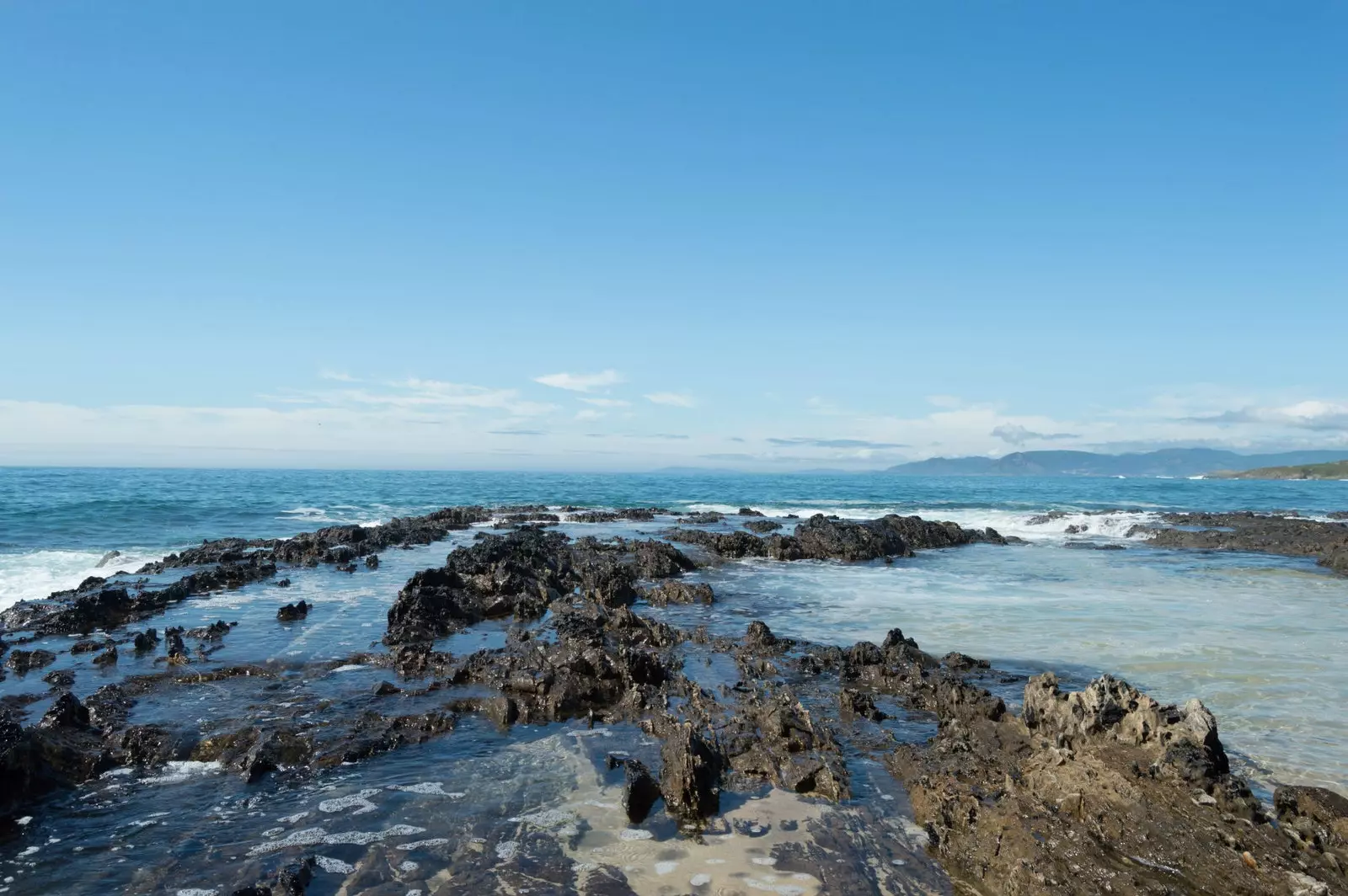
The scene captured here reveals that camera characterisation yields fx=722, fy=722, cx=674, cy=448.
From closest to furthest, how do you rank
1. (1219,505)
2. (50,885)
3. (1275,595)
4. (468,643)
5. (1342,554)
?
(50,885), (468,643), (1275,595), (1342,554), (1219,505)

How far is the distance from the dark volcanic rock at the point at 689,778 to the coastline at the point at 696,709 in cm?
2

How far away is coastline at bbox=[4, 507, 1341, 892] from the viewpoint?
5.99 metres

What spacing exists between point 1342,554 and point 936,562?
41.0 feet

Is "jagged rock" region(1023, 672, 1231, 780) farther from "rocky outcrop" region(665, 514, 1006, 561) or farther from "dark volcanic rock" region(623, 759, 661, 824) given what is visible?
"rocky outcrop" region(665, 514, 1006, 561)

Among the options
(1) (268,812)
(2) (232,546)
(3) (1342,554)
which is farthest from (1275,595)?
(2) (232,546)

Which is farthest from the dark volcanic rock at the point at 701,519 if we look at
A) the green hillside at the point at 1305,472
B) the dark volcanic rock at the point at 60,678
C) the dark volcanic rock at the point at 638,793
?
the green hillside at the point at 1305,472

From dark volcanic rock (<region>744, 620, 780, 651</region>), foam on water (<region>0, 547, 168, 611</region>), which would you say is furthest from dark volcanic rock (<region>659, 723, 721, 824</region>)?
foam on water (<region>0, 547, 168, 611</region>)

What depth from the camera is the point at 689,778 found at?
6.60 meters

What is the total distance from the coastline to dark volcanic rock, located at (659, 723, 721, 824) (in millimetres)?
22

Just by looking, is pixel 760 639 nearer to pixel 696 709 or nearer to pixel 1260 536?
pixel 696 709

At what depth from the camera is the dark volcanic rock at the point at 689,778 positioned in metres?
6.49

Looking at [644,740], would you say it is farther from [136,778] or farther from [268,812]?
[136,778]

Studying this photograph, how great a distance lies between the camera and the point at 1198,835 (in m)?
5.47

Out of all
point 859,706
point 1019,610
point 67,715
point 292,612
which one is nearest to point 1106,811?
point 859,706
